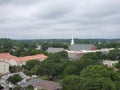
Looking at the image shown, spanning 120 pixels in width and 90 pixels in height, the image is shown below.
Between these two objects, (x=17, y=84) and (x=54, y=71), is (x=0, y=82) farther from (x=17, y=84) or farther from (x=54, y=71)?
(x=54, y=71)

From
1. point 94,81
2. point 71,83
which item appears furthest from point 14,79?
point 94,81

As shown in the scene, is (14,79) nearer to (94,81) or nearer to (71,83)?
(71,83)

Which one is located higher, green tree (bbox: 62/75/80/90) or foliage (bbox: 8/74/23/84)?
green tree (bbox: 62/75/80/90)

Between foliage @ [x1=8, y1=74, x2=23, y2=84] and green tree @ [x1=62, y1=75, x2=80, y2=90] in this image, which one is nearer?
green tree @ [x1=62, y1=75, x2=80, y2=90]

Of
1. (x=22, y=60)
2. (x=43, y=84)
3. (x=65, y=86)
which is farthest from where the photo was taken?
(x=22, y=60)

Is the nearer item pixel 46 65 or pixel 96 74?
pixel 96 74

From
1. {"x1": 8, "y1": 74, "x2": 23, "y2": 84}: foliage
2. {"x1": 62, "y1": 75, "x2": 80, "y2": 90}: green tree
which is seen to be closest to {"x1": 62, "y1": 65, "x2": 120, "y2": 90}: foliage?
{"x1": 62, "y1": 75, "x2": 80, "y2": 90}: green tree

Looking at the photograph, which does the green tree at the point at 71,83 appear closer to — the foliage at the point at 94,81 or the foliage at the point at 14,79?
the foliage at the point at 94,81

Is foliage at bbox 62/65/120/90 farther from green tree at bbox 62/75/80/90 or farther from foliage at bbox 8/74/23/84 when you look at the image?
foliage at bbox 8/74/23/84

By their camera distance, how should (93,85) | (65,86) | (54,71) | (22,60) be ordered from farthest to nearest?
(22,60)
(54,71)
(65,86)
(93,85)

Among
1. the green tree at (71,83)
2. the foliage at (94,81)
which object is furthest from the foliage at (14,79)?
the green tree at (71,83)

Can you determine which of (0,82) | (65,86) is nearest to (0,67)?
(0,82)
